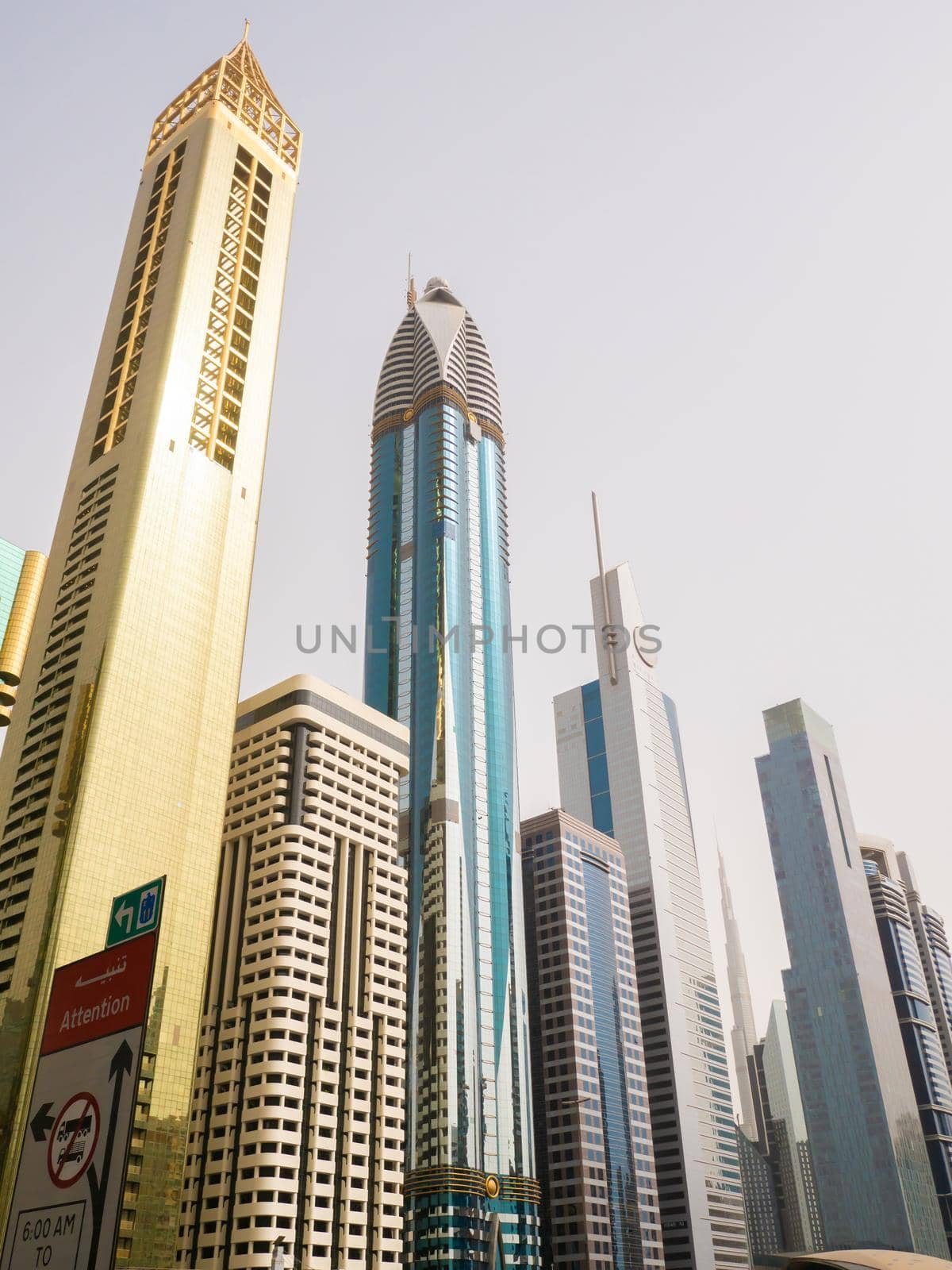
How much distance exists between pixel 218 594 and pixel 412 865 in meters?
88.4

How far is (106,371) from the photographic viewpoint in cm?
13125

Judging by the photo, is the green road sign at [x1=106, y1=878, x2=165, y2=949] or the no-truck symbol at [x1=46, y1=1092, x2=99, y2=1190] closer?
the no-truck symbol at [x1=46, y1=1092, x2=99, y2=1190]

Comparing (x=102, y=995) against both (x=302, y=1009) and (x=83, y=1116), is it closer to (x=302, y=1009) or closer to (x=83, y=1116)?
(x=83, y=1116)

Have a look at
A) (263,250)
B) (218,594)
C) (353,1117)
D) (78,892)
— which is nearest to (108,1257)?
(78,892)

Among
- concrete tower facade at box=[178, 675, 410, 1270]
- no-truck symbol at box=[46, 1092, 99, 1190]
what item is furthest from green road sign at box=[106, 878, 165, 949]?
concrete tower facade at box=[178, 675, 410, 1270]

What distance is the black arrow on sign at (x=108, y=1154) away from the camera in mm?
35594

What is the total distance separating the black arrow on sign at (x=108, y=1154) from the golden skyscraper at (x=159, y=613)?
189 ft

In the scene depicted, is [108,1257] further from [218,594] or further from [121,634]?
[218,594]

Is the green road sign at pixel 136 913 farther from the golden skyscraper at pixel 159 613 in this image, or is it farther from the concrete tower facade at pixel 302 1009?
the concrete tower facade at pixel 302 1009

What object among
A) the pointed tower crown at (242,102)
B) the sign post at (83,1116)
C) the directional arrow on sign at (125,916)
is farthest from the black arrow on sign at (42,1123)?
the pointed tower crown at (242,102)

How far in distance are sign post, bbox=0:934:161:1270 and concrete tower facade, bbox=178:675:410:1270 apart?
87.1 metres

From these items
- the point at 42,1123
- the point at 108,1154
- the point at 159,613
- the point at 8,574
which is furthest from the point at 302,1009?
the point at 108,1154

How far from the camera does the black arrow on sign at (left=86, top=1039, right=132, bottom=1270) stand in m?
35.6

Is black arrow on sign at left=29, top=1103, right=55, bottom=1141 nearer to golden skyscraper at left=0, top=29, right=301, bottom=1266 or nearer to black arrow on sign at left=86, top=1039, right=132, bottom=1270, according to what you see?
black arrow on sign at left=86, top=1039, right=132, bottom=1270
